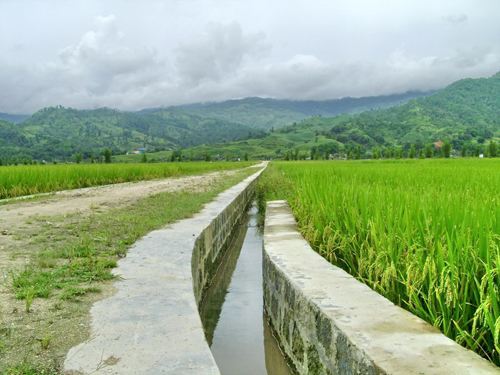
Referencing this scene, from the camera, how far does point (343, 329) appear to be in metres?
2.13

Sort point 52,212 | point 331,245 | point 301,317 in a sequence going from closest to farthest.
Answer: point 301,317
point 331,245
point 52,212

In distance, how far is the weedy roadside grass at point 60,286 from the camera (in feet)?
7.13

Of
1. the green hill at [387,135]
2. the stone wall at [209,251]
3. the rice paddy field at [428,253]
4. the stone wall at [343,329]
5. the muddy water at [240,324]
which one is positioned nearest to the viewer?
the stone wall at [343,329]

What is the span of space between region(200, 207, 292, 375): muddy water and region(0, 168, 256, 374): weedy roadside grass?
45.4 inches

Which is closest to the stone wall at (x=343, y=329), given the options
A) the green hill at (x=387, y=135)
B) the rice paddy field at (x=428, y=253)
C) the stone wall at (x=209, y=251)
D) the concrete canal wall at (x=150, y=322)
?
the rice paddy field at (x=428, y=253)

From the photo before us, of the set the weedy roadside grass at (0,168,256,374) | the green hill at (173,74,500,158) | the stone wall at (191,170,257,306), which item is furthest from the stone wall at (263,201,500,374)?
the green hill at (173,74,500,158)

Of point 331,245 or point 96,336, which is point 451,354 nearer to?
point 96,336

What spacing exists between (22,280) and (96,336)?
1.22 meters

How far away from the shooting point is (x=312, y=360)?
2.70 metres

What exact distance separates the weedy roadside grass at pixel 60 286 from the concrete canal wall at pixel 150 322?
0.32ft

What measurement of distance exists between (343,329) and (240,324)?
2.49 m

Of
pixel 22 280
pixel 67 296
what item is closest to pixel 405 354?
pixel 67 296

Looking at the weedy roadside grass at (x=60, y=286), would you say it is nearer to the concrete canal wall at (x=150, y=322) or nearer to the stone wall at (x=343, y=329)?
the concrete canal wall at (x=150, y=322)

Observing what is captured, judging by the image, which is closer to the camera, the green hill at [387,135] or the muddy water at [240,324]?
the muddy water at [240,324]
